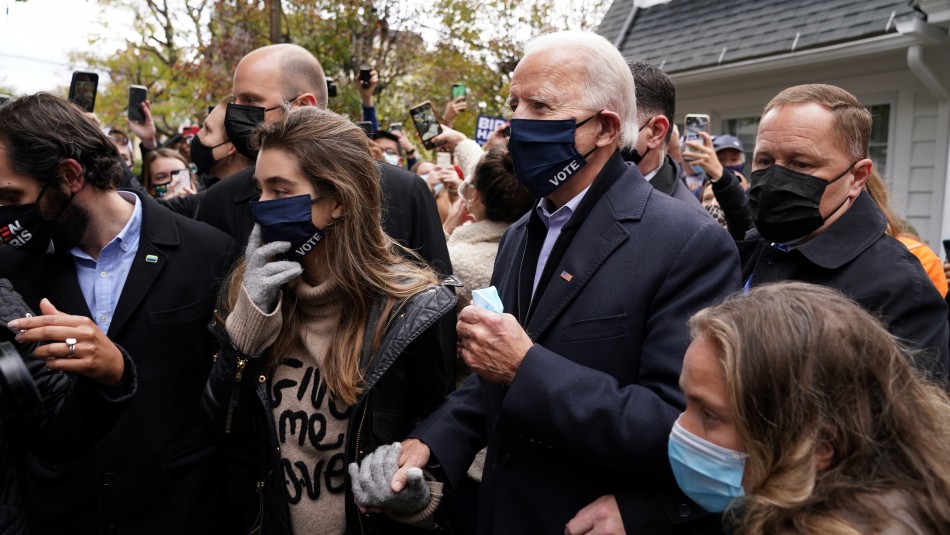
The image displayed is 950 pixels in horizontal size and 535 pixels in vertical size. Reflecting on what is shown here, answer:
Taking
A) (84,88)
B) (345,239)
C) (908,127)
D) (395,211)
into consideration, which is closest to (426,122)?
(395,211)

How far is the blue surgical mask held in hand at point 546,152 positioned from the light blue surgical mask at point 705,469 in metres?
0.97

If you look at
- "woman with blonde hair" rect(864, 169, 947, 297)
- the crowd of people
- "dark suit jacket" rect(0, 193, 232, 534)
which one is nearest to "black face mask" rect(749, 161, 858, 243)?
the crowd of people

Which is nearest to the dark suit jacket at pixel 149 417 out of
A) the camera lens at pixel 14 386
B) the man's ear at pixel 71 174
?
the man's ear at pixel 71 174

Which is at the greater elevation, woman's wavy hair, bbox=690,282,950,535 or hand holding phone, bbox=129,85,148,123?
hand holding phone, bbox=129,85,148,123

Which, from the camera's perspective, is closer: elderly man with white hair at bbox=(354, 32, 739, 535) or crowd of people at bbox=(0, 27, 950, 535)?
crowd of people at bbox=(0, 27, 950, 535)

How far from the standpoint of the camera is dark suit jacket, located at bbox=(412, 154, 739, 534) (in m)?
2.10

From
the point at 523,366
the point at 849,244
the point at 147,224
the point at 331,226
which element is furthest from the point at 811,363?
the point at 147,224

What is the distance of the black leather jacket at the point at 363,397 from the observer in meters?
2.63

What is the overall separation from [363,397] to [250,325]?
46 cm

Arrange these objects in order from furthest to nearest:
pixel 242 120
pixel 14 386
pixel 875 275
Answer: pixel 242 120 → pixel 875 275 → pixel 14 386

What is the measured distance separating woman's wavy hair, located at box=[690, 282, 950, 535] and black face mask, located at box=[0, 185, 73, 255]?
254cm

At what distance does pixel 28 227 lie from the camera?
2.89 meters

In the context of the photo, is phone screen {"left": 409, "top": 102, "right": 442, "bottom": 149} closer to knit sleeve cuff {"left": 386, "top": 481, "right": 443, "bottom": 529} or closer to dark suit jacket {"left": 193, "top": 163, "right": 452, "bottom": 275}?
dark suit jacket {"left": 193, "top": 163, "right": 452, "bottom": 275}

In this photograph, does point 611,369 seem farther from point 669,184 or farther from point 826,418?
point 669,184
